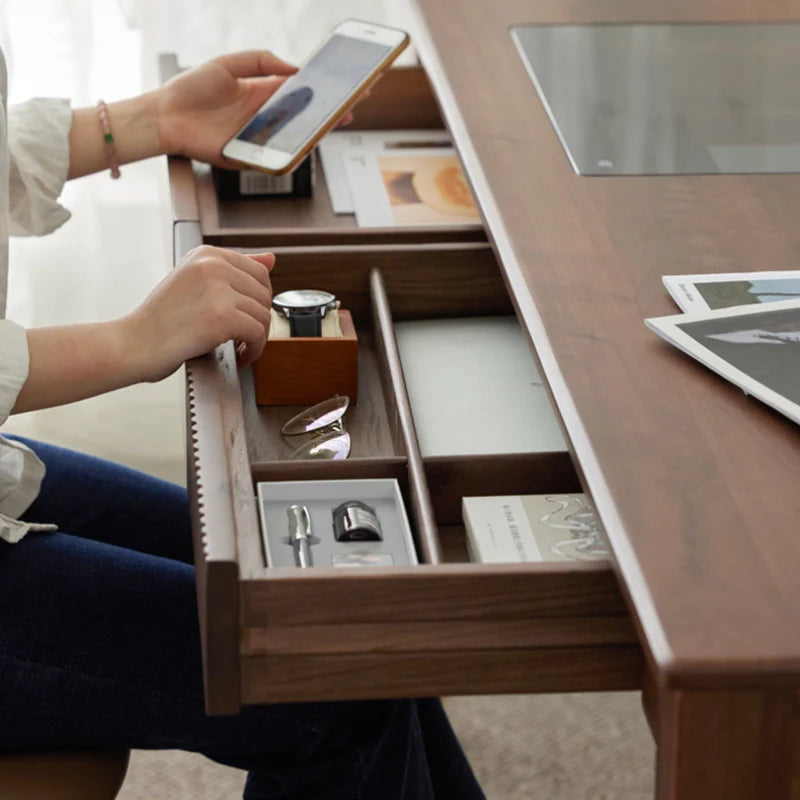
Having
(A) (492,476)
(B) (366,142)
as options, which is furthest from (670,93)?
(A) (492,476)

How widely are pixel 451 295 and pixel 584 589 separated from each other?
509mm

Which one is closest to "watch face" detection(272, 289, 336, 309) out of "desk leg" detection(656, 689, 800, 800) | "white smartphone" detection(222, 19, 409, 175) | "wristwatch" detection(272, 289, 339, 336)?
"wristwatch" detection(272, 289, 339, 336)

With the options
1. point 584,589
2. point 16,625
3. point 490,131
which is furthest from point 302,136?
point 584,589

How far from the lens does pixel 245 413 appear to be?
111 centimetres

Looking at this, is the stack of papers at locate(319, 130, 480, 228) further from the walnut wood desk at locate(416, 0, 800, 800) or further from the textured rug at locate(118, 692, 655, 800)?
the textured rug at locate(118, 692, 655, 800)

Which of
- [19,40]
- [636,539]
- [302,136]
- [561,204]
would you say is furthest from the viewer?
[19,40]

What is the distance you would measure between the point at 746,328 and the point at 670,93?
0.46 metres

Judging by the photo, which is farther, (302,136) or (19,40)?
(19,40)

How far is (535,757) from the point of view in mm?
1665

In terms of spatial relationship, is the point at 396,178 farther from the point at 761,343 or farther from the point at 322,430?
the point at 761,343

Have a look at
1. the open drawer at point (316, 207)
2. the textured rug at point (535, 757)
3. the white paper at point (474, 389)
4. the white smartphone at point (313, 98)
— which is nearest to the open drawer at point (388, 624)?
the white paper at point (474, 389)

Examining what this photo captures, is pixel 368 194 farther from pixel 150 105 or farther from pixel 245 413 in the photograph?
pixel 245 413

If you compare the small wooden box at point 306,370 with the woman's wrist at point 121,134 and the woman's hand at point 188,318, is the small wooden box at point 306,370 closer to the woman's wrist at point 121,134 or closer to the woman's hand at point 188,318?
the woman's hand at point 188,318

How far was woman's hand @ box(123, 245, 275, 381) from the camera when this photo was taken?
0.96 metres
